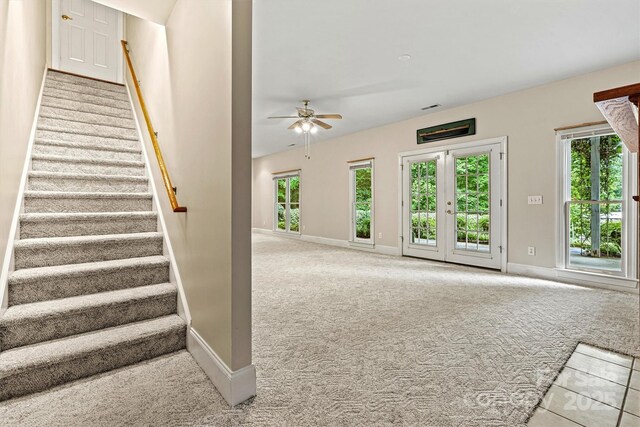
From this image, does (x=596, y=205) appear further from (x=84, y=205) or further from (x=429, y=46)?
(x=84, y=205)

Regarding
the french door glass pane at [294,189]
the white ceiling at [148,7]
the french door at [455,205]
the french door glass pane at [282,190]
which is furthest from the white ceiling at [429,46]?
the french door glass pane at [282,190]

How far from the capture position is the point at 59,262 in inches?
86.6

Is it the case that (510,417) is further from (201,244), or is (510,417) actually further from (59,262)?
(59,262)

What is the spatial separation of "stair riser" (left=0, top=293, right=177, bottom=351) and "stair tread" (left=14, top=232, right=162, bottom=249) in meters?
0.60

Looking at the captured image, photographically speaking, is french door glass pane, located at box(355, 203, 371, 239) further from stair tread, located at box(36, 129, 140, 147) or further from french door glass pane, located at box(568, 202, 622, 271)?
stair tread, located at box(36, 129, 140, 147)

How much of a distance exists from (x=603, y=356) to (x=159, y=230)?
136 inches

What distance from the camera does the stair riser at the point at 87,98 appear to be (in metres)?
3.84

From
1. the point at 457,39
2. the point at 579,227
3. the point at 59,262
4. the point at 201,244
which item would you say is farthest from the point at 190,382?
the point at 579,227

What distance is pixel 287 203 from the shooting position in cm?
923

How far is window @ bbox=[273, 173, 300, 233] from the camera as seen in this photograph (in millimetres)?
8930

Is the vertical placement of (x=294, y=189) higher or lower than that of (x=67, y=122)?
lower

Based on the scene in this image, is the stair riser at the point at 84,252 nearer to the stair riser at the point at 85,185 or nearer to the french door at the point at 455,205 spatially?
the stair riser at the point at 85,185

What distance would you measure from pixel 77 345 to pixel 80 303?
29 cm

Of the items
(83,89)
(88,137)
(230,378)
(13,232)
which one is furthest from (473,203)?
(83,89)
